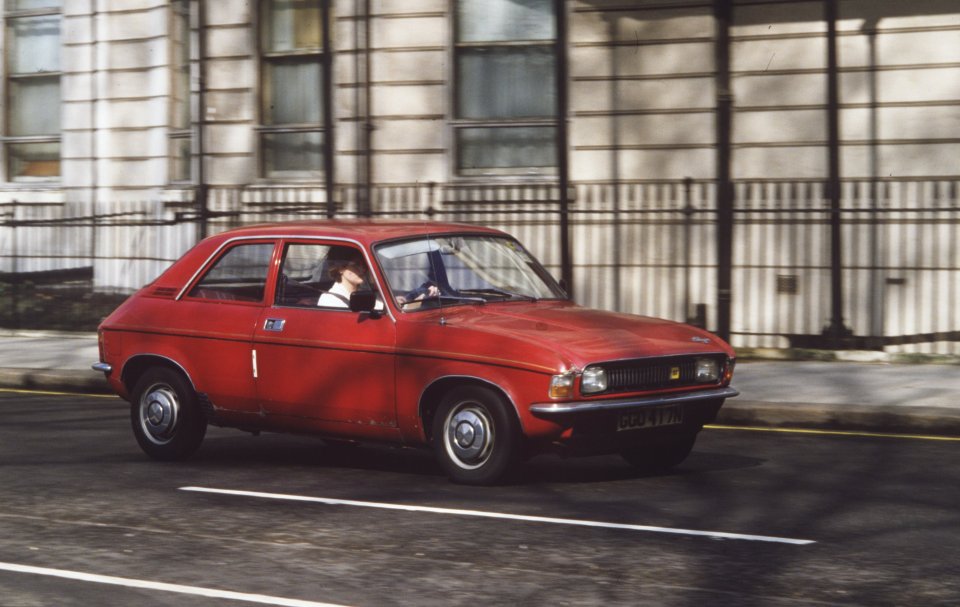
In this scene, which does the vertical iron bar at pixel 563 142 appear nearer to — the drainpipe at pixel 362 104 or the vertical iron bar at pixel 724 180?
the vertical iron bar at pixel 724 180

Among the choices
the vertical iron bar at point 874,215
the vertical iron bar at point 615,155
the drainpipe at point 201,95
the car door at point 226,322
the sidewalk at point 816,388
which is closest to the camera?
the car door at point 226,322

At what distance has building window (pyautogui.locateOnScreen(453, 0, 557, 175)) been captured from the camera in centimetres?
1791

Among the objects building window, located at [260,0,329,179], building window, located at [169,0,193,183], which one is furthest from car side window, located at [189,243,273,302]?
building window, located at [169,0,193,183]

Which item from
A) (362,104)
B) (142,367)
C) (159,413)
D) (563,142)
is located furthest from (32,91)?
(159,413)

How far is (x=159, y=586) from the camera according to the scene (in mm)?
6023

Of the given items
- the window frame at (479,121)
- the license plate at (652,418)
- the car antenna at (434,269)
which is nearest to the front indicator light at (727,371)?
the license plate at (652,418)

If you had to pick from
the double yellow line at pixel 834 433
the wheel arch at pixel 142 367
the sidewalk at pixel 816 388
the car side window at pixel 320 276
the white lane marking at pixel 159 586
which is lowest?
the white lane marking at pixel 159 586

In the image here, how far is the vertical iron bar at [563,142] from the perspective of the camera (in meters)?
16.2

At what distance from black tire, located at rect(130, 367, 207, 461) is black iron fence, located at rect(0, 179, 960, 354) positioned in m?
7.15

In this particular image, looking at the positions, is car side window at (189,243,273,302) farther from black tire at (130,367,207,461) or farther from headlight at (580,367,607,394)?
headlight at (580,367,607,394)

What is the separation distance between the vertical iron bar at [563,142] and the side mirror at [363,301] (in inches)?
279

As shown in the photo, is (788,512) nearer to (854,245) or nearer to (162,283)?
(162,283)

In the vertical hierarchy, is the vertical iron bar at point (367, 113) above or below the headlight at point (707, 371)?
above

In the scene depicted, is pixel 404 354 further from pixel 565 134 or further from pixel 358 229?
pixel 565 134
